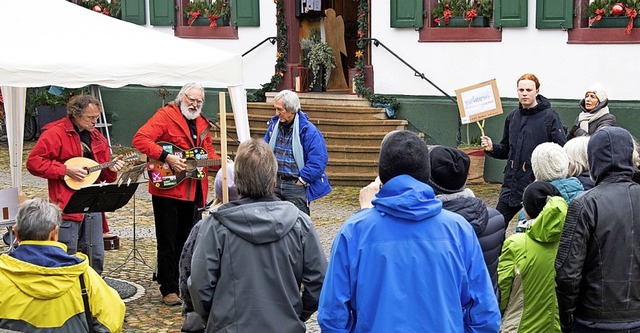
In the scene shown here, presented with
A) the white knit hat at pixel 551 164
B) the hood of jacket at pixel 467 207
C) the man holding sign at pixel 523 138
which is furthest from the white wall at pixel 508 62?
the hood of jacket at pixel 467 207

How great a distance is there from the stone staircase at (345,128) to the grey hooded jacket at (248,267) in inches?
422

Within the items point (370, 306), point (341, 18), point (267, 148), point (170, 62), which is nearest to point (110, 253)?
point (170, 62)

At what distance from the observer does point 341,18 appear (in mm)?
18984

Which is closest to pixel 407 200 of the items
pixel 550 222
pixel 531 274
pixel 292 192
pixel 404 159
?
pixel 404 159

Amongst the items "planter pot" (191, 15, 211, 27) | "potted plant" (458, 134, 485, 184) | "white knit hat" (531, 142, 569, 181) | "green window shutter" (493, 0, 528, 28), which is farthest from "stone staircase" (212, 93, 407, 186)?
"white knit hat" (531, 142, 569, 181)

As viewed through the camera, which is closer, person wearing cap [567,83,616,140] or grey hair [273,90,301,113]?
grey hair [273,90,301,113]

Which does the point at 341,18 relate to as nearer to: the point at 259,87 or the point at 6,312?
the point at 259,87

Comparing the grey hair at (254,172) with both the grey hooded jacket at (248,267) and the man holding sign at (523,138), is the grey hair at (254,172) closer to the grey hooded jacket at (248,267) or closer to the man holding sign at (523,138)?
the grey hooded jacket at (248,267)

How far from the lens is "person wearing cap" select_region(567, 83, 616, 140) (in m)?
11.1

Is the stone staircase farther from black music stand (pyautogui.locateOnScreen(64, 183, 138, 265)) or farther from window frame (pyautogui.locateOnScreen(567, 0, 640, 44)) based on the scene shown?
black music stand (pyautogui.locateOnScreen(64, 183, 138, 265))

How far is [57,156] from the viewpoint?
339 inches

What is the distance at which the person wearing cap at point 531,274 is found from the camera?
5863mm

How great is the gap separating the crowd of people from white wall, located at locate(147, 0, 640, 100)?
335 inches

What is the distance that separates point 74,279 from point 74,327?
0.85 ft
